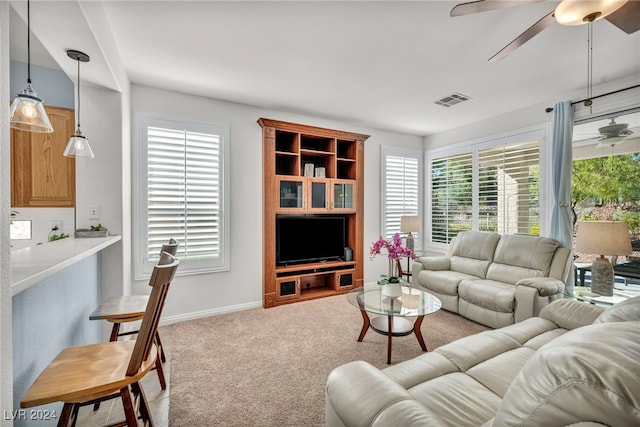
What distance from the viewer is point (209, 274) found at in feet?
11.6

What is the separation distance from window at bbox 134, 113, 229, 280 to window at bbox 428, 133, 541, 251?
12.1ft

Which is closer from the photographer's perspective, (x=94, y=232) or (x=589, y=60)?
(x=94, y=232)

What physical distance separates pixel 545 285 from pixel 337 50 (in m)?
2.96

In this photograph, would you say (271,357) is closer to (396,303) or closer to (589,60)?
(396,303)

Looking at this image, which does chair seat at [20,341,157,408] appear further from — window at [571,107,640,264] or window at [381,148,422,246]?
window at [571,107,640,264]

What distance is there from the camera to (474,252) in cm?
396

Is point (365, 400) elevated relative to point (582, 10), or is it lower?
lower

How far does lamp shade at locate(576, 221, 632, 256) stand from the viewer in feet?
7.80

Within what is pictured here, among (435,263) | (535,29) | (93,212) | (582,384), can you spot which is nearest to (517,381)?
(582,384)

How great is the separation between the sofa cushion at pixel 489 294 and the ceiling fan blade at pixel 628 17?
2313 millimetres

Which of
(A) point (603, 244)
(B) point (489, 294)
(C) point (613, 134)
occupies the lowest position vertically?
(B) point (489, 294)

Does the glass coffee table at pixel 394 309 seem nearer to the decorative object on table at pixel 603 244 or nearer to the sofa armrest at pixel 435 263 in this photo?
the sofa armrest at pixel 435 263

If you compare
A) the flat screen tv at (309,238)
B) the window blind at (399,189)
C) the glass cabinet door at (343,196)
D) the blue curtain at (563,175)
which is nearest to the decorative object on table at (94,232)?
the flat screen tv at (309,238)

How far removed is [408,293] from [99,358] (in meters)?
2.54
